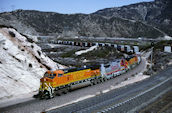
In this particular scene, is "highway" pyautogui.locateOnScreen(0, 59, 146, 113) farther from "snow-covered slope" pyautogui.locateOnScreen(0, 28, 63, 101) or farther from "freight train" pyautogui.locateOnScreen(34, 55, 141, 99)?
"snow-covered slope" pyautogui.locateOnScreen(0, 28, 63, 101)

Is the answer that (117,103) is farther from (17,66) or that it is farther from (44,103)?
(17,66)

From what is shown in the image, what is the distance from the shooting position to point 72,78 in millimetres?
23672

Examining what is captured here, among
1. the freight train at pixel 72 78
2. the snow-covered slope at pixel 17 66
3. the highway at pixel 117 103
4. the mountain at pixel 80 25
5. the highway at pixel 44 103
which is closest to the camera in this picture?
the highway at pixel 117 103

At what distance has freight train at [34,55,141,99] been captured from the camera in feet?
68.3

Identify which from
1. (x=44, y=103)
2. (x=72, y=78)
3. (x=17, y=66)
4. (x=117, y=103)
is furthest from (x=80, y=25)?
(x=117, y=103)

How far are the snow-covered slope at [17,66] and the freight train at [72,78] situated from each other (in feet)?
10.6

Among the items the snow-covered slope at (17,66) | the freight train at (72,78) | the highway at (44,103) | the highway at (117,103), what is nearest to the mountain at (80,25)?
the freight train at (72,78)

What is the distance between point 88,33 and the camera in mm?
170750

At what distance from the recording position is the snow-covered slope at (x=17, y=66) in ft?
71.0

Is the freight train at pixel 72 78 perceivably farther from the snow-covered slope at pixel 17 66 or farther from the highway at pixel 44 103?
the snow-covered slope at pixel 17 66

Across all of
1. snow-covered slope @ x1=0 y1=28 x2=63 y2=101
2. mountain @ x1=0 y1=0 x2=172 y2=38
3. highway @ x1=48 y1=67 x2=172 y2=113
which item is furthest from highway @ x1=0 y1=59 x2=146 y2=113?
mountain @ x1=0 y1=0 x2=172 y2=38

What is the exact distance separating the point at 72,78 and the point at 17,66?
24.7 feet

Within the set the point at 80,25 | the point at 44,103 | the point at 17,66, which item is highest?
the point at 80,25

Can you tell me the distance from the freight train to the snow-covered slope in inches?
128
